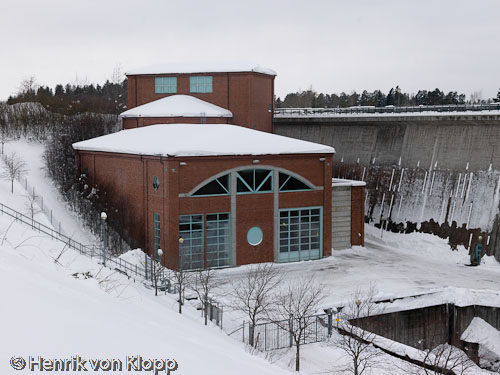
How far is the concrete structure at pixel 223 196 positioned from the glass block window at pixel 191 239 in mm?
49

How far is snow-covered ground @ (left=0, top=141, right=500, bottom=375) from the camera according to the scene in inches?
450

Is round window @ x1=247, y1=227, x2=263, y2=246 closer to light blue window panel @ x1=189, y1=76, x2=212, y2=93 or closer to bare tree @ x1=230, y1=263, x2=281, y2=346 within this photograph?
bare tree @ x1=230, y1=263, x2=281, y2=346

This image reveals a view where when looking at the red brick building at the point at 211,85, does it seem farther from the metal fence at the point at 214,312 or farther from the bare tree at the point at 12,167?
the metal fence at the point at 214,312

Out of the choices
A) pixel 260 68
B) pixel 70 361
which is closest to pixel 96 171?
pixel 260 68

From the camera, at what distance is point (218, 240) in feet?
104

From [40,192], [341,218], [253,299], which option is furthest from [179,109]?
[253,299]

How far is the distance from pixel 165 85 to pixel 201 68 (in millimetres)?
3054

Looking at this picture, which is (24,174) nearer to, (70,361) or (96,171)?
(96,171)

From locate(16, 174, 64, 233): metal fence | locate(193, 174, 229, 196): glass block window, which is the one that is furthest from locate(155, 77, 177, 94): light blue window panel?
locate(193, 174, 229, 196): glass block window

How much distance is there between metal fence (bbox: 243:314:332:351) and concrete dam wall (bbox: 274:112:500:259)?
51.4 ft

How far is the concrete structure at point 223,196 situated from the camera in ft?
101

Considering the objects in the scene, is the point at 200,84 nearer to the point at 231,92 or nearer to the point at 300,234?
the point at 231,92

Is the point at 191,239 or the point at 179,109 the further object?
the point at 179,109

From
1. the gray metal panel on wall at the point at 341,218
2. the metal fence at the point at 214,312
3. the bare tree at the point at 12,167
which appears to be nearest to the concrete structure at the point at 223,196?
the gray metal panel on wall at the point at 341,218
